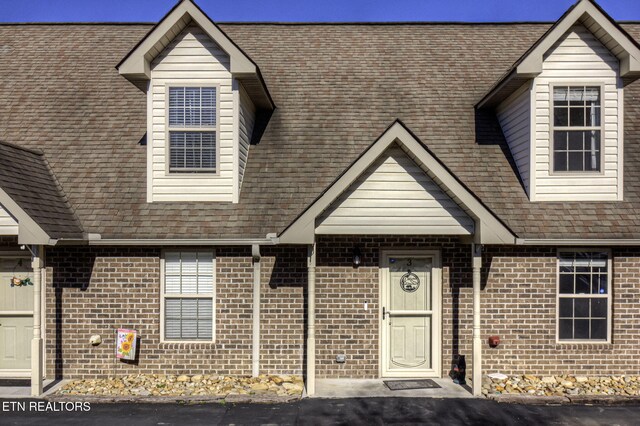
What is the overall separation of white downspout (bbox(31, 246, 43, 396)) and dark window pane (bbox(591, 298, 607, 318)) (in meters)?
9.55

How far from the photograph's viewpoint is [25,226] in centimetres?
753

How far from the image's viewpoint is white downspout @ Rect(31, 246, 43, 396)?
25.5ft

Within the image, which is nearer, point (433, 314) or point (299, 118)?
point (433, 314)

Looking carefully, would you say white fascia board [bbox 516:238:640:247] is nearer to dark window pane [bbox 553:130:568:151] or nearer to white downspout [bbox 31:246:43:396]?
dark window pane [bbox 553:130:568:151]

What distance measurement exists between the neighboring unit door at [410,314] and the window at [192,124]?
13.0ft

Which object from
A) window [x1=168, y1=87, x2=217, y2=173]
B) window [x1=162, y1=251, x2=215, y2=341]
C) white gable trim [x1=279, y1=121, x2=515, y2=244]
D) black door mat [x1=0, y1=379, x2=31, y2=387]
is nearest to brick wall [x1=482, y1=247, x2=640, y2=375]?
white gable trim [x1=279, y1=121, x2=515, y2=244]

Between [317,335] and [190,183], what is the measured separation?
368 centimetres

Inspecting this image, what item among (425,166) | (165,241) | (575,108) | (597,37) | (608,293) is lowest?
(608,293)

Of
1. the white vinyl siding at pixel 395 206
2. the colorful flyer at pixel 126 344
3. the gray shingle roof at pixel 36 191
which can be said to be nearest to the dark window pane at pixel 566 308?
the white vinyl siding at pixel 395 206

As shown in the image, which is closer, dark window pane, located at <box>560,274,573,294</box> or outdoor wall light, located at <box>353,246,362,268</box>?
outdoor wall light, located at <box>353,246,362,268</box>

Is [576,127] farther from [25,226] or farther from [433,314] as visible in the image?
[25,226]

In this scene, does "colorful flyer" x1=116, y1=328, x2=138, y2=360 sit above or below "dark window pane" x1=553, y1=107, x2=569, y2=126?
below

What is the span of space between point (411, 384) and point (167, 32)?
776 cm
